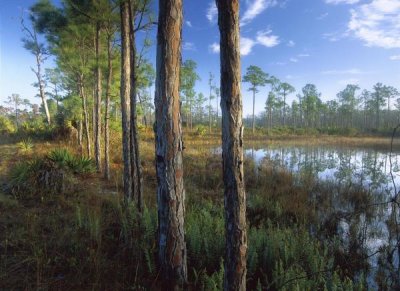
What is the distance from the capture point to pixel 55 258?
3852mm

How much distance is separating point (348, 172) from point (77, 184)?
41.5 feet

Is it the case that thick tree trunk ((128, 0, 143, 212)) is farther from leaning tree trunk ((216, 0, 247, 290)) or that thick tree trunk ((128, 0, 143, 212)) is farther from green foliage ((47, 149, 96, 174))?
green foliage ((47, 149, 96, 174))

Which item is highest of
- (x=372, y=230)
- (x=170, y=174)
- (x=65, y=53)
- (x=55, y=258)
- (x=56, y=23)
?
(x=56, y=23)

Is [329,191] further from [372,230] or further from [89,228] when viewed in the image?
[89,228]

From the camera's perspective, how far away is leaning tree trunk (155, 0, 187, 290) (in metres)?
3.41

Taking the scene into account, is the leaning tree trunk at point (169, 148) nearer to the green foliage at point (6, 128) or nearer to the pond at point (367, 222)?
the pond at point (367, 222)

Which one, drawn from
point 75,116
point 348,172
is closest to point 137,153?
point 348,172

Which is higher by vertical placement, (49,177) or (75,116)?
(75,116)

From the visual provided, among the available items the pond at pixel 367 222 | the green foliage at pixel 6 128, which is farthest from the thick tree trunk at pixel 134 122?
the green foliage at pixel 6 128

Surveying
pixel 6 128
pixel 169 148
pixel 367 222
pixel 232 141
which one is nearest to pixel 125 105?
pixel 169 148

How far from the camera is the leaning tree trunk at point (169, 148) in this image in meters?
3.41

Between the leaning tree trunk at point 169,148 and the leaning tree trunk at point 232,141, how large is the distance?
106 centimetres

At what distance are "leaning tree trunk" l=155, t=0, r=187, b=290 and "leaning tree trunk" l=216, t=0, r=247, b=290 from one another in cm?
106

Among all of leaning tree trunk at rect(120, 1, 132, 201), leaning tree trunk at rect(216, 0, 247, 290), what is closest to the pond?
leaning tree trunk at rect(216, 0, 247, 290)
